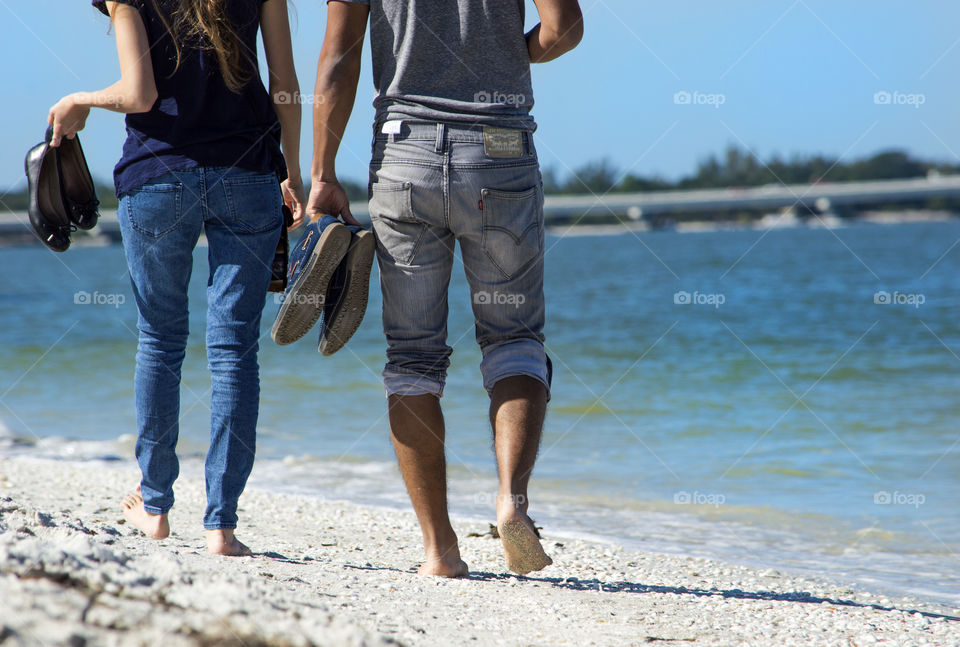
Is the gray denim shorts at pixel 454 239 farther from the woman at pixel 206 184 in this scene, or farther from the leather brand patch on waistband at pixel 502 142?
the woman at pixel 206 184

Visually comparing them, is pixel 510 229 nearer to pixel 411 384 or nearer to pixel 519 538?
pixel 411 384

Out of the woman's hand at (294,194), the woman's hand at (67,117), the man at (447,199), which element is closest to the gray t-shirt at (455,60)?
the man at (447,199)

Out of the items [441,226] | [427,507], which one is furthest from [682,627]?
[441,226]

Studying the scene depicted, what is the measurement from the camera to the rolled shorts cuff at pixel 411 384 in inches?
82.0

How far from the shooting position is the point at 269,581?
1.90 meters

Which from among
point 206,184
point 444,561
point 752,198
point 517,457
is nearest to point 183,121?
point 206,184

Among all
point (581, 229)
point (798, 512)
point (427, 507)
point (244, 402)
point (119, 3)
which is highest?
point (581, 229)

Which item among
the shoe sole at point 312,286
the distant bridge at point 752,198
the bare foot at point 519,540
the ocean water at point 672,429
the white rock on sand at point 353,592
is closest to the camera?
the white rock on sand at point 353,592

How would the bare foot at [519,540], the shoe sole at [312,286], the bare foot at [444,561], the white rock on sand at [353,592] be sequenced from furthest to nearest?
the bare foot at [444,561], the shoe sole at [312,286], the bare foot at [519,540], the white rock on sand at [353,592]

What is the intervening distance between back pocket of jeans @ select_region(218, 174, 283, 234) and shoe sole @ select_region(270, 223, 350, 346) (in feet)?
0.71

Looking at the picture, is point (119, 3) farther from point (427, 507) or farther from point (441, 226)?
point (427, 507)

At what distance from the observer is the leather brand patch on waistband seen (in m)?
1.98

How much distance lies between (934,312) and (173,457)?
1381 cm

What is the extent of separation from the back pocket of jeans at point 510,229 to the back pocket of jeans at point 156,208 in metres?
0.75
